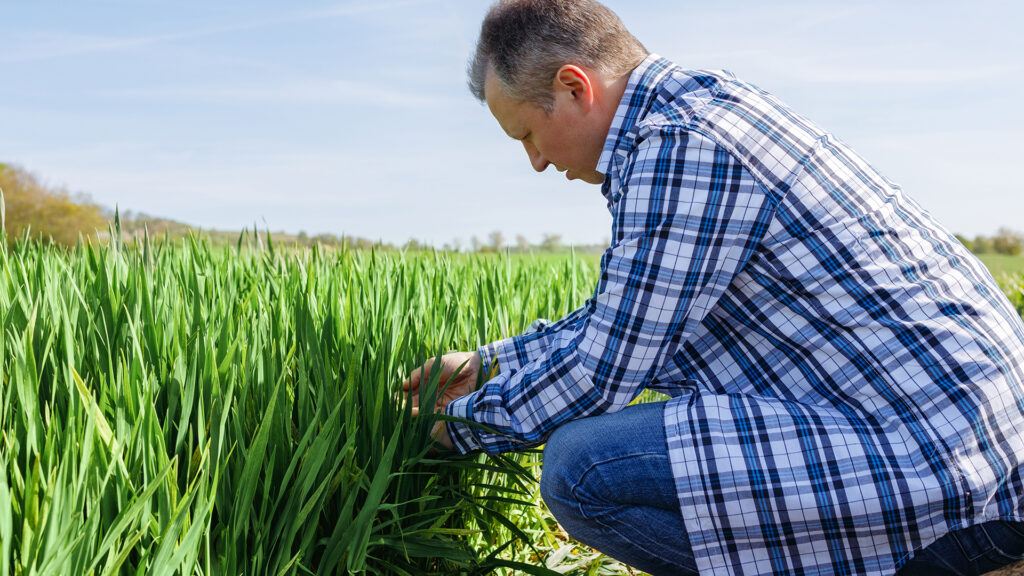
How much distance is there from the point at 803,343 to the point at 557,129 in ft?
1.96

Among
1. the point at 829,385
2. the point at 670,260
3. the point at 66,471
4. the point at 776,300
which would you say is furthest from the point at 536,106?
the point at 66,471

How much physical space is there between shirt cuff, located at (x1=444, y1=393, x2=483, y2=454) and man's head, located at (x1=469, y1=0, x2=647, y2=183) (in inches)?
20.2

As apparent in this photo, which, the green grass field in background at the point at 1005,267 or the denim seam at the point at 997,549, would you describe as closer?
the denim seam at the point at 997,549

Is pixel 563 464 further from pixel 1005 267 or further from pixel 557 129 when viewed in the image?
pixel 1005 267

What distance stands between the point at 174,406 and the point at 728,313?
37.8 inches

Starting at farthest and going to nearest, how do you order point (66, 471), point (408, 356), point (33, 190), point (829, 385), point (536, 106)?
point (33, 190) → point (408, 356) → point (536, 106) → point (829, 385) → point (66, 471)

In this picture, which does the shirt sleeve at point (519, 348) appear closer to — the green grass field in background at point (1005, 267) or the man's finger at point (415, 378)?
the man's finger at point (415, 378)

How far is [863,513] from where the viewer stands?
127 cm

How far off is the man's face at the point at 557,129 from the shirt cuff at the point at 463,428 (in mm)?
497

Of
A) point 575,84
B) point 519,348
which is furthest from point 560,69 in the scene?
point 519,348

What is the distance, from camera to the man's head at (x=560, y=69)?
1.45 metres

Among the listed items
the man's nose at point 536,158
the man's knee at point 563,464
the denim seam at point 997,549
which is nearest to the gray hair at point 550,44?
the man's nose at point 536,158

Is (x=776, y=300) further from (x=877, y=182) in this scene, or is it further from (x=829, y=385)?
(x=877, y=182)

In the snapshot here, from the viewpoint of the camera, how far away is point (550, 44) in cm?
145
